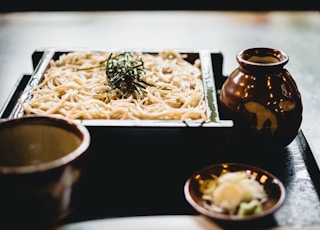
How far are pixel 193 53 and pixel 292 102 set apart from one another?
0.73m

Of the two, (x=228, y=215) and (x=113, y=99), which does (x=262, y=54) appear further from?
(x=228, y=215)

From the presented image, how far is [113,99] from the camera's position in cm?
206

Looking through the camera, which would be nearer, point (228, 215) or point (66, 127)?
point (228, 215)

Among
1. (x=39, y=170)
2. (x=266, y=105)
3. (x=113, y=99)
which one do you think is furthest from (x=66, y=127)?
(x=266, y=105)

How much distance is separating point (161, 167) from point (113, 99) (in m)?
0.40

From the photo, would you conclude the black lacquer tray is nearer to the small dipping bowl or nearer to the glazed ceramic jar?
the glazed ceramic jar

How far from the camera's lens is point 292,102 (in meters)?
1.84

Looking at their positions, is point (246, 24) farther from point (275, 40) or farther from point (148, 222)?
point (148, 222)

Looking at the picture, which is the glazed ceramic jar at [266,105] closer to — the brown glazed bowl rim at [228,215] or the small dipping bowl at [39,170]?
the brown glazed bowl rim at [228,215]

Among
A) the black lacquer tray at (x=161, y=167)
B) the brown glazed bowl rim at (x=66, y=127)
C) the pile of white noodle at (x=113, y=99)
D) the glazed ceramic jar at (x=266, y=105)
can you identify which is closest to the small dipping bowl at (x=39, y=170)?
the brown glazed bowl rim at (x=66, y=127)

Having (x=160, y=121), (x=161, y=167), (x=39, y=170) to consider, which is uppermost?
(x=39, y=170)

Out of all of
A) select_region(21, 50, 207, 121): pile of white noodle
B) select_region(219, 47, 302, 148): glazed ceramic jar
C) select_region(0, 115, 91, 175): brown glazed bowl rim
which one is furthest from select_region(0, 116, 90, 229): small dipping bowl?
select_region(219, 47, 302, 148): glazed ceramic jar
